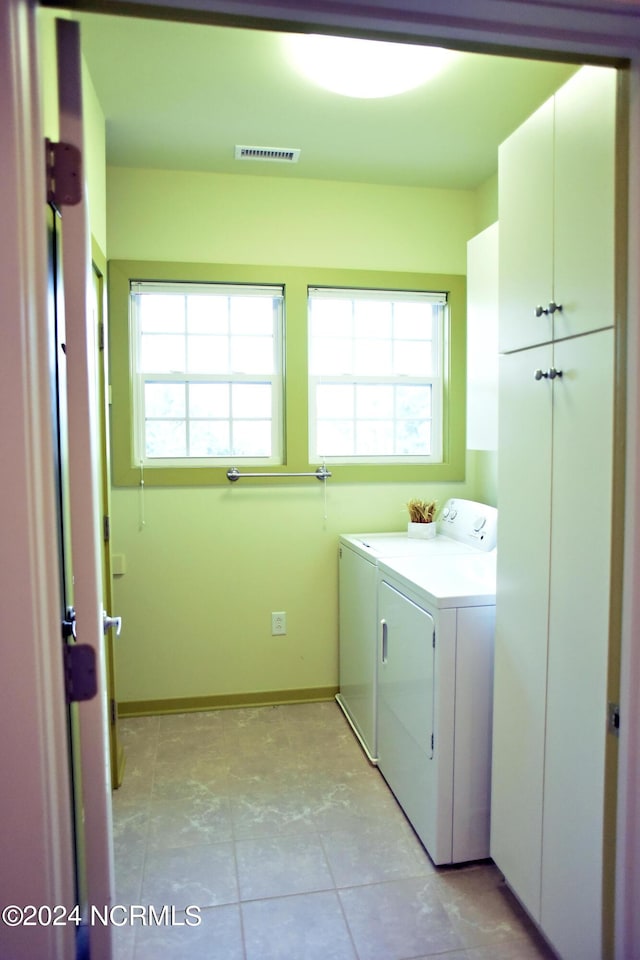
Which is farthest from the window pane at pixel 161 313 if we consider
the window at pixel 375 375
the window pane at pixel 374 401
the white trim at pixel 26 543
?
the white trim at pixel 26 543

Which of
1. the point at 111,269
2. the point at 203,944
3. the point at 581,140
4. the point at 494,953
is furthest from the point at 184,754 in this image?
the point at 581,140

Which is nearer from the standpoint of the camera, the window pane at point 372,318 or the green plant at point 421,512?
the green plant at point 421,512

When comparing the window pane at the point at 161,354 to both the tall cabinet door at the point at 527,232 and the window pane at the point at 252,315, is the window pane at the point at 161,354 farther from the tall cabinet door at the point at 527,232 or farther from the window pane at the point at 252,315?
the tall cabinet door at the point at 527,232

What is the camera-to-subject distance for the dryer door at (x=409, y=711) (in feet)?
6.19

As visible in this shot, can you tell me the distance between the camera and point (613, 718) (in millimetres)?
1146

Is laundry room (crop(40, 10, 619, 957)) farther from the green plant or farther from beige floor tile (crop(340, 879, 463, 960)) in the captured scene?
beige floor tile (crop(340, 879, 463, 960))

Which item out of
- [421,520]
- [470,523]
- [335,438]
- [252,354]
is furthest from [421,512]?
[252,354]

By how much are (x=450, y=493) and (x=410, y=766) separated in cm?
160

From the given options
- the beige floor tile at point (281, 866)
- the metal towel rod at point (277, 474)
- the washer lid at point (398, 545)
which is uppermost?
the metal towel rod at point (277, 474)

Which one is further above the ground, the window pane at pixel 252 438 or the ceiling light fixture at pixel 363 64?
the ceiling light fixture at pixel 363 64

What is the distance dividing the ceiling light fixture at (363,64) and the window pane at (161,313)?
4.22 feet

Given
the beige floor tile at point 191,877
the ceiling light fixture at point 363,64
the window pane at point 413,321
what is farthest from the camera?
the window pane at point 413,321

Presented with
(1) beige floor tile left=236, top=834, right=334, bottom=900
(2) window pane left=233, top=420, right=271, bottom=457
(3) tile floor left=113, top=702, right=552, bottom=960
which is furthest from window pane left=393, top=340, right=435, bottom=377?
(1) beige floor tile left=236, top=834, right=334, bottom=900

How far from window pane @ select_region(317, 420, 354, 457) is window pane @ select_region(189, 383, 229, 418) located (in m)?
0.54
